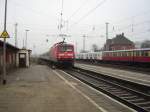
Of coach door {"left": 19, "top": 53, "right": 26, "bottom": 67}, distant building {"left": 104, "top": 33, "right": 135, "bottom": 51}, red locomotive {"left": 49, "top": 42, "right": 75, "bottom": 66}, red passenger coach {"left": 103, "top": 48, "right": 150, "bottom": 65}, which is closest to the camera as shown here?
red passenger coach {"left": 103, "top": 48, "right": 150, "bottom": 65}

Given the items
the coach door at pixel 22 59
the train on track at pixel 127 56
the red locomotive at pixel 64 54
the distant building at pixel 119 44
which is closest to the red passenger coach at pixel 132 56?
the train on track at pixel 127 56

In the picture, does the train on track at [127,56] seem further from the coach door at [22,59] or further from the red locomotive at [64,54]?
the coach door at [22,59]

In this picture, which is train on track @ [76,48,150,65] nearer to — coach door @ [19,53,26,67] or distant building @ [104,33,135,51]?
coach door @ [19,53,26,67]

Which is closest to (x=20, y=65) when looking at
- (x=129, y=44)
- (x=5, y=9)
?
(x=5, y=9)

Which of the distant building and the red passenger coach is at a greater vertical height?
the distant building

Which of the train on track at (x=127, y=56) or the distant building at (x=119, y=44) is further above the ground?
the distant building at (x=119, y=44)

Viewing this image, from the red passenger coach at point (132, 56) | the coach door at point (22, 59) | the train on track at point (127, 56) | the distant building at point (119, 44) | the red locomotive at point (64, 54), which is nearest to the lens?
the red passenger coach at point (132, 56)

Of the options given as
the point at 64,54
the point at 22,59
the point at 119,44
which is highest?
the point at 119,44

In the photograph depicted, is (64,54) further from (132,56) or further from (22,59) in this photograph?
(22,59)

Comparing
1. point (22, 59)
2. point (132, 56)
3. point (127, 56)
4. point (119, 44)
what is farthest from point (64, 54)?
point (119, 44)

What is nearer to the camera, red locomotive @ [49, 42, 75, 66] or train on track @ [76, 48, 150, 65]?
red locomotive @ [49, 42, 75, 66]

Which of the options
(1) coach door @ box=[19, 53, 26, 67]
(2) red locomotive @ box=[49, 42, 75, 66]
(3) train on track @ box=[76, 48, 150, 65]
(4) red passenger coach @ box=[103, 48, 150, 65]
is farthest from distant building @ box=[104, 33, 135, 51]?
(2) red locomotive @ box=[49, 42, 75, 66]

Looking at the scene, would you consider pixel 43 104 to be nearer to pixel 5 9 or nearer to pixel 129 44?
pixel 5 9

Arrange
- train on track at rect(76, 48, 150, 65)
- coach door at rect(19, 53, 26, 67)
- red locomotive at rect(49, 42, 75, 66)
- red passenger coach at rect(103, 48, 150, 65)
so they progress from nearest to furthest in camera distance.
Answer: red passenger coach at rect(103, 48, 150, 65) < red locomotive at rect(49, 42, 75, 66) < train on track at rect(76, 48, 150, 65) < coach door at rect(19, 53, 26, 67)
